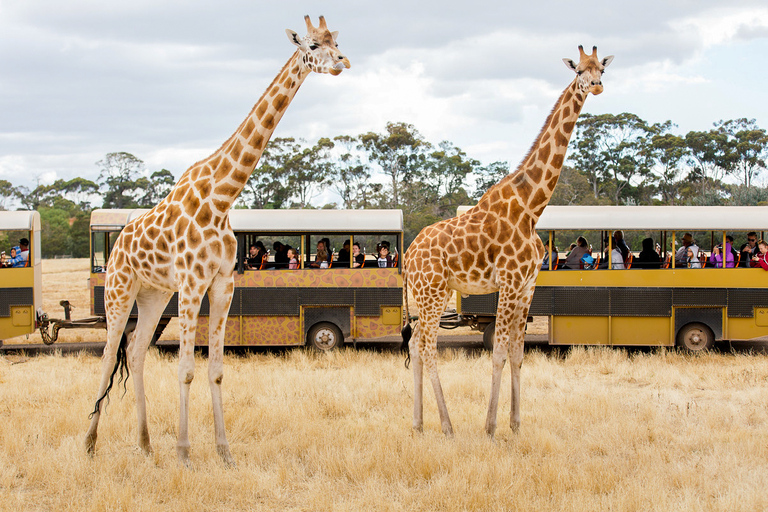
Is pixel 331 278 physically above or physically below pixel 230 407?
above

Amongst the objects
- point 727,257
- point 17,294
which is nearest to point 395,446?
point 727,257

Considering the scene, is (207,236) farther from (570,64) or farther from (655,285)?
(655,285)

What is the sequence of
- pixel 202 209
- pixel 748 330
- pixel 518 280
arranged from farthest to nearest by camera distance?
1. pixel 748 330
2. pixel 518 280
3. pixel 202 209

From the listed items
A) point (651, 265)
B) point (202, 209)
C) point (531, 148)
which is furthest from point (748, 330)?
point (202, 209)

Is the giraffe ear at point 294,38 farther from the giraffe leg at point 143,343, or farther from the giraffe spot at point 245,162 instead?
the giraffe leg at point 143,343

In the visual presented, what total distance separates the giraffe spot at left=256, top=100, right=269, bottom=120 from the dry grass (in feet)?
11.2

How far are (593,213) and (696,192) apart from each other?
1347 inches

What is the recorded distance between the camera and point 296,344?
41.3 ft

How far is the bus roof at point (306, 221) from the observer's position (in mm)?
12375

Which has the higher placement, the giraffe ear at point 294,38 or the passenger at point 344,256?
the giraffe ear at point 294,38

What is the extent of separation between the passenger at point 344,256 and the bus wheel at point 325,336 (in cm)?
127

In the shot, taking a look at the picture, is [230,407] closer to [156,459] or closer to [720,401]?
[156,459]

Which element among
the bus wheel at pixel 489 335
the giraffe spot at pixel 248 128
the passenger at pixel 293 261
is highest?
the giraffe spot at pixel 248 128

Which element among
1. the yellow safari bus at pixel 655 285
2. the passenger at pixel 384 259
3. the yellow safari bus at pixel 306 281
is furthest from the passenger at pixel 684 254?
the passenger at pixel 384 259
